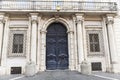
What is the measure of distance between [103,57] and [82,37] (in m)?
2.53

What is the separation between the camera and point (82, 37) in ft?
41.6

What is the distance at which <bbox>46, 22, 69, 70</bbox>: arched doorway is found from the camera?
12750 mm

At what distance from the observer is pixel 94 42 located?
13.1 metres

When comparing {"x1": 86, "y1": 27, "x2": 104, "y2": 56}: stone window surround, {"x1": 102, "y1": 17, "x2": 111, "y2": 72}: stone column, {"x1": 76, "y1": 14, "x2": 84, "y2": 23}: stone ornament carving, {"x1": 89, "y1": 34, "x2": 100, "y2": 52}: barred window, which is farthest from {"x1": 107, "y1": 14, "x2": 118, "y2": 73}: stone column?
{"x1": 76, "y1": 14, "x2": 84, "y2": 23}: stone ornament carving

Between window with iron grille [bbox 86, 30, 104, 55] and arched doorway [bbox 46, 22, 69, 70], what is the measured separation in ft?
6.66

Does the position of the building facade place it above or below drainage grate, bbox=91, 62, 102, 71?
above

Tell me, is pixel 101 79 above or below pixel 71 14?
below

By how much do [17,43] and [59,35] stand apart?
3.76m

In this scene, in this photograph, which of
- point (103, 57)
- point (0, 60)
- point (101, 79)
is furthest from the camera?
point (103, 57)

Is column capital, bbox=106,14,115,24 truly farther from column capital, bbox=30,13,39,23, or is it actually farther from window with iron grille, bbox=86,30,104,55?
column capital, bbox=30,13,39,23

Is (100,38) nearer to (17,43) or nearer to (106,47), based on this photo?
(106,47)

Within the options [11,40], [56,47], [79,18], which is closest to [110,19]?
[79,18]

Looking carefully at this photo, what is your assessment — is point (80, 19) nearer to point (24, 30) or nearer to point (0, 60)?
point (24, 30)

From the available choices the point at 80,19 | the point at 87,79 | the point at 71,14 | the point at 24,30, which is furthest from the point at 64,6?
the point at 87,79
